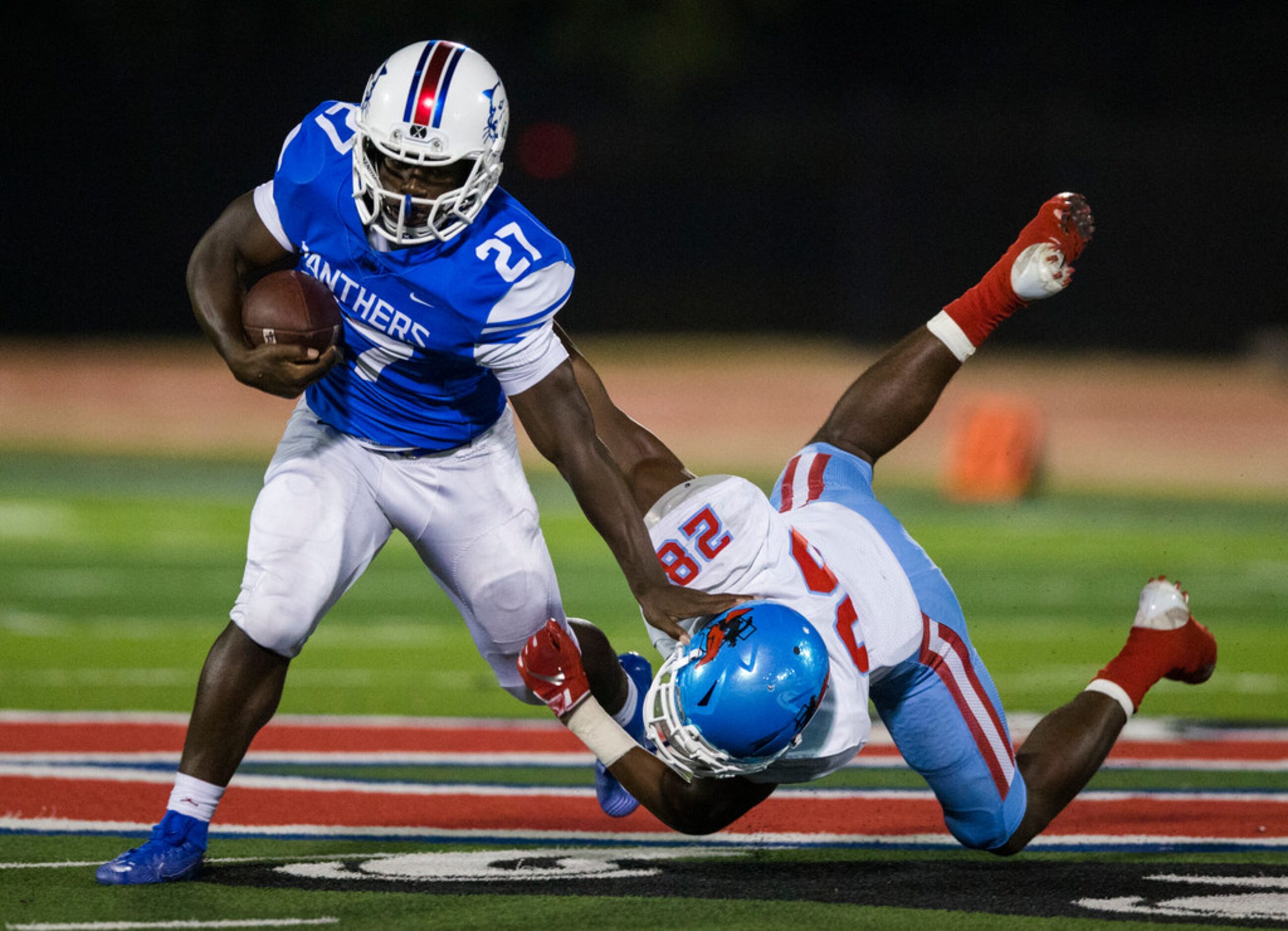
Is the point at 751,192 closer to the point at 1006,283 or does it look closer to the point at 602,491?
the point at 1006,283

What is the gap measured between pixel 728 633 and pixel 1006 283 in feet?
4.95

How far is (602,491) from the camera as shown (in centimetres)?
402

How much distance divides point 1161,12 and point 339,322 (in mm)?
22346

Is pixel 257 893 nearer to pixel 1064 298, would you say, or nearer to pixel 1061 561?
pixel 1061 561

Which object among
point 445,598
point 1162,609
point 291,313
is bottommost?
point 445,598

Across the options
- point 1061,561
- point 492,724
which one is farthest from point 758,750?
point 1061,561

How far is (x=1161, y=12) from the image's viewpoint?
24.5 meters

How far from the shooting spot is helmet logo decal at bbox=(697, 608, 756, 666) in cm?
364

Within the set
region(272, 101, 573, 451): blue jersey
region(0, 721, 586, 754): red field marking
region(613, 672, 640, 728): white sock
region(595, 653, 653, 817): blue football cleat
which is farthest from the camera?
region(0, 721, 586, 754): red field marking

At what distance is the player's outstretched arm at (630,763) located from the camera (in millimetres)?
3740

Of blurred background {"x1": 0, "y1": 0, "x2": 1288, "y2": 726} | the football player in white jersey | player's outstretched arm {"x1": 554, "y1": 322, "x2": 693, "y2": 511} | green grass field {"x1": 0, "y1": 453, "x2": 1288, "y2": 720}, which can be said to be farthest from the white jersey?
blurred background {"x1": 0, "y1": 0, "x2": 1288, "y2": 726}

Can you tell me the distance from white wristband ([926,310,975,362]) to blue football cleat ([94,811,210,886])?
216cm

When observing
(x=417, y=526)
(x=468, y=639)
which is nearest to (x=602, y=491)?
(x=417, y=526)

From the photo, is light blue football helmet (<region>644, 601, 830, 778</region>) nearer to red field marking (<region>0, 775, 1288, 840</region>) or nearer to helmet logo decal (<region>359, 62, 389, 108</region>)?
red field marking (<region>0, 775, 1288, 840</region>)
